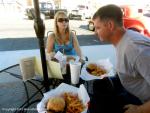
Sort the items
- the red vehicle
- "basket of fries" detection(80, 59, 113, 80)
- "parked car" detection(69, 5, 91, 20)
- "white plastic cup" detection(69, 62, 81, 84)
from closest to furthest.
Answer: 1. "white plastic cup" detection(69, 62, 81, 84)
2. "basket of fries" detection(80, 59, 113, 80)
3. the red vehicle
4. "parked car" detection(69, 5, 91, 20)

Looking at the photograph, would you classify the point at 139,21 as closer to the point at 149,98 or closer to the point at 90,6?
the point at 149,98

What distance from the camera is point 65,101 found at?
128cm

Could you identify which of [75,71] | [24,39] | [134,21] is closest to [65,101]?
[75,71]

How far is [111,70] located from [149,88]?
0.49 metres

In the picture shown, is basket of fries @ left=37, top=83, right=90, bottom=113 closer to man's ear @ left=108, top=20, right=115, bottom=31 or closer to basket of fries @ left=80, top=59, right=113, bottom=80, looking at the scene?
basket of fries @ left=80, top=59, right=113, bottom=80

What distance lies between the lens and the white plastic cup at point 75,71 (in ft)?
4.92

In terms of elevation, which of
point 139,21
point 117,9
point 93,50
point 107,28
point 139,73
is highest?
point 117,9

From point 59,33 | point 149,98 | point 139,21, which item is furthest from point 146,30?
point 149,98

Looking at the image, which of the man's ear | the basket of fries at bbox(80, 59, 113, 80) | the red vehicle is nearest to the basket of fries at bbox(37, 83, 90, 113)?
the basket of fries at bbox(80, 59, 113, 80)

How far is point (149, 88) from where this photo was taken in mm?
1271

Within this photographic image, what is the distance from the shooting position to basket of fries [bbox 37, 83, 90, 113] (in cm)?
118

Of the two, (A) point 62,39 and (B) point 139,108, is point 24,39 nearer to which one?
(A) point 62,39

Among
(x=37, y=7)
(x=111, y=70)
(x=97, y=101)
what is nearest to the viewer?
(x=37, y=7)

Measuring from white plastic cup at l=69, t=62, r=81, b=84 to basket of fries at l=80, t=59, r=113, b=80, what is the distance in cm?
Answer: 7
